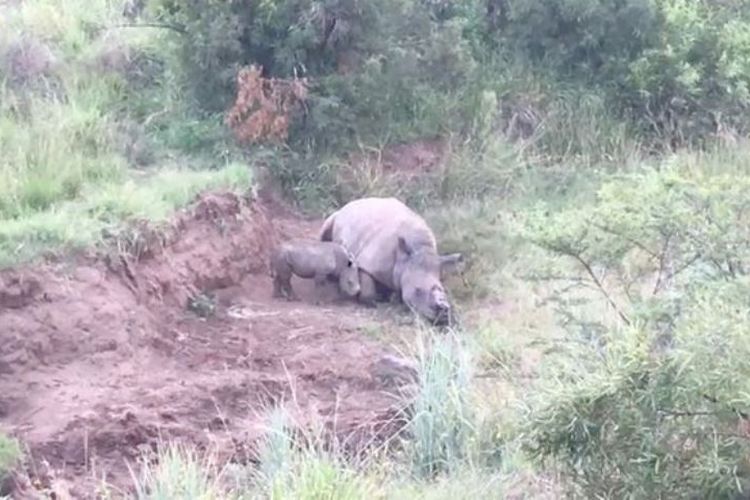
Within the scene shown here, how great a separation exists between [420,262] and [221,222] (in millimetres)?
1567

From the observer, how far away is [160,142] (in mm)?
13742

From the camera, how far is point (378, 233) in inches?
478

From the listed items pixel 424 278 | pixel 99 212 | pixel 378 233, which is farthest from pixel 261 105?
pixel 99 212

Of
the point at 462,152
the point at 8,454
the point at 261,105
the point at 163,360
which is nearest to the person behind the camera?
the point at 8,454

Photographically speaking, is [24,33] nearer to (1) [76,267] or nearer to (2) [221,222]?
(2) [221,222]

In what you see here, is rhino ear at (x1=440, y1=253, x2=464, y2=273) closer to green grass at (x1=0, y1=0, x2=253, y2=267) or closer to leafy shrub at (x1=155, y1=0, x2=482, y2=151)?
green grass at (x1=0, y1=0, x2=253, y2=267)

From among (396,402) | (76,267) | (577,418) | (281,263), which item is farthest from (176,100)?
(577,418)

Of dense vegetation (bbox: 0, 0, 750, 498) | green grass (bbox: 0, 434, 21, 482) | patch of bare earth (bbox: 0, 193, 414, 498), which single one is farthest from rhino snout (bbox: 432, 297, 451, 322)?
green grass (bbox: 0, 434, 21, 482)

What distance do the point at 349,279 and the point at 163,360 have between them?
227cm

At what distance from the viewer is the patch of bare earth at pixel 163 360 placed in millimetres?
8703

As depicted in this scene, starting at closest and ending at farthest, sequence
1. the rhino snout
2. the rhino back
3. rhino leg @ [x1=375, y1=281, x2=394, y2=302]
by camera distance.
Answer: the rhino snout < the rhino back < rhino leg @ [x1=375, y1=281, x2=394, y2=302]

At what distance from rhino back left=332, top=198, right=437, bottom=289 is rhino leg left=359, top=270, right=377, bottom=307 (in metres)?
0.05

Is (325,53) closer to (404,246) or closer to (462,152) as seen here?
(462,152)

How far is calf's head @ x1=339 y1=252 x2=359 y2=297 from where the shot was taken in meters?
12.0
